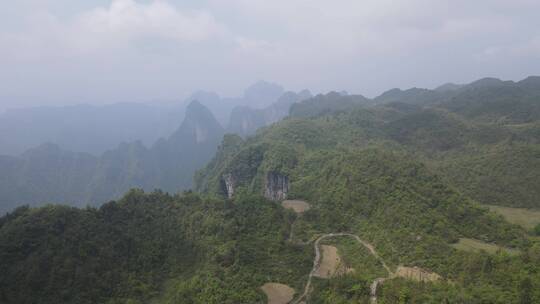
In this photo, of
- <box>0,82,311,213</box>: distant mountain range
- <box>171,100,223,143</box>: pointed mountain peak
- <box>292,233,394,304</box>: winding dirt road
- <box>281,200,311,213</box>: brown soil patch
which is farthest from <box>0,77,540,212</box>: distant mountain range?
<box>292,233,394,304</box>: winding dirt road

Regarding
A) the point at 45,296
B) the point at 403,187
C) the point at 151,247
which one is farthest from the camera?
the point at 403,187

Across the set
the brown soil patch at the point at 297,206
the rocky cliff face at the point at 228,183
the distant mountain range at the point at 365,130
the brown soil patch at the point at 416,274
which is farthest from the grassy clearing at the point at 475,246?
the rocky cliff face at the point at 228,183

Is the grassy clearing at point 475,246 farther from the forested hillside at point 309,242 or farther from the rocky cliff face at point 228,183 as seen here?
the rocky cliff face at point 228,183

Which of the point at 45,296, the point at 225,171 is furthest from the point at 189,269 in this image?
the point at 225,171

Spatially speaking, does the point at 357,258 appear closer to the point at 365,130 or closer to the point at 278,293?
the point at 278,293

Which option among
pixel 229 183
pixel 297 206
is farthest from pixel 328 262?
pixel 229 183

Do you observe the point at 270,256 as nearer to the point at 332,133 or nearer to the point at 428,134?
the point at 332,133
